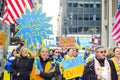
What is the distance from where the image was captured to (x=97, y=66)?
318 inches

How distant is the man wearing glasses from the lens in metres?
8.05

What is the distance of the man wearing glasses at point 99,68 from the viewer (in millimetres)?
8055

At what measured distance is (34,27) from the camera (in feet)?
36.7

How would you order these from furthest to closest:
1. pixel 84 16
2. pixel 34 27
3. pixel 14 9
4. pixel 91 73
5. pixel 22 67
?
pixel 84 16 → pixel 14 9 → pixel 34 27 → pixel 22 67 → pixel 91 73

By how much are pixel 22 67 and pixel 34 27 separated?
131cm

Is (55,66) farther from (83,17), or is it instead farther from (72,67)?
(83,17)

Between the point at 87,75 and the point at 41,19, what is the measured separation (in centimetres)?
329

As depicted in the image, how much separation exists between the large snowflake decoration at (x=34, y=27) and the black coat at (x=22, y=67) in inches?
24.2

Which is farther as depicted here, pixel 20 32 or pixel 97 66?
pixel 20 32

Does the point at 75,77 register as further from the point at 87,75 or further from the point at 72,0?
the point at 72,0

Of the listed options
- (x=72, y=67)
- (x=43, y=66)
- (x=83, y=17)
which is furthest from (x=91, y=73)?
(x=83, y=17)

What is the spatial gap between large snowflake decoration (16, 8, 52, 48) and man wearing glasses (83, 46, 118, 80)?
283cm

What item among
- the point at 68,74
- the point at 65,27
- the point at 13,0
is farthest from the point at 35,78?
the point at 65,27

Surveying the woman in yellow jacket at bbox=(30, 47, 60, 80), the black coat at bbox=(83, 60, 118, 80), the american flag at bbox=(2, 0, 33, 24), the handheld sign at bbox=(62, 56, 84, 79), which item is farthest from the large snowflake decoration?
the american flag at bbox=(2, 0, 33, 24)
